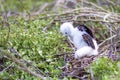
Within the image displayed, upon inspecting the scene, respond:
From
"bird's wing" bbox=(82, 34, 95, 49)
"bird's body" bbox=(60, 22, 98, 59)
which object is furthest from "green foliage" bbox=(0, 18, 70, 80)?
"bird's wing" bbox=(82, 34, 95, 49)

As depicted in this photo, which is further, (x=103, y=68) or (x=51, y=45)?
(x=51, y=45)

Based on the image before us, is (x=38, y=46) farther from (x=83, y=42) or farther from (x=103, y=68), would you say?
(x=103, y=68)

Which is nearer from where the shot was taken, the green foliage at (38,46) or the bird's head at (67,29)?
the green foliage at (38,46)

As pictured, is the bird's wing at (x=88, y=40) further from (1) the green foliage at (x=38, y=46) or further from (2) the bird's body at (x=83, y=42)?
(1) the green foliage at (x=38, y=46)

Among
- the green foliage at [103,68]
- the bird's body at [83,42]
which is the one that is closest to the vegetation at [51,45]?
the green foliage at [103,68]

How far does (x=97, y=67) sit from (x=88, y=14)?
65.7 inches

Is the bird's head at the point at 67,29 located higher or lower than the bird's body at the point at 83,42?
higher

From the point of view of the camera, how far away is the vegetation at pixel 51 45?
4.07m

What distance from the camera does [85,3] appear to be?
664 cm

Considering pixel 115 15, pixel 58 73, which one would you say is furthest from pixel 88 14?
pixel 58 73

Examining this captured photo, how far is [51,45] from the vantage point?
15.8 ft

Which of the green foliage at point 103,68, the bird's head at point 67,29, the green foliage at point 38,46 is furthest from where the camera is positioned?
the bird's head at point 67,29

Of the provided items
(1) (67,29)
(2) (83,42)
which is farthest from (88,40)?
(1) (67,29)

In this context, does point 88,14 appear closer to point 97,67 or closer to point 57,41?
point 57,41
